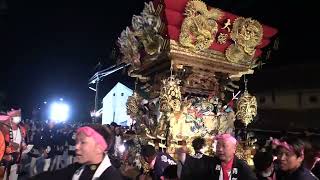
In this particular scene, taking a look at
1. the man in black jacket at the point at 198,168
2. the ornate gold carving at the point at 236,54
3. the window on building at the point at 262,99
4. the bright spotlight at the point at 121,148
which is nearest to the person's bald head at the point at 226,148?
the man in black jacket at the point at 198,168

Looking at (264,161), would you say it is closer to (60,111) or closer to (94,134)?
(94,134)

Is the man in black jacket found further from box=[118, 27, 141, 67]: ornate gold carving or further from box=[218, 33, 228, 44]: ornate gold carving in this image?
box=[118, 27, 141, 67]: ornate gold carving

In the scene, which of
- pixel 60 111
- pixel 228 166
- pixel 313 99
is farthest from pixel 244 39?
pixel 60 111

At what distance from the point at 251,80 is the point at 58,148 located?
21.3 feet

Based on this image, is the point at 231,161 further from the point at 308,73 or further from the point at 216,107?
the point at 308,73

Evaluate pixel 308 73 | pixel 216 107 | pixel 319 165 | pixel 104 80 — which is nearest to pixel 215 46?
pixel 216 107

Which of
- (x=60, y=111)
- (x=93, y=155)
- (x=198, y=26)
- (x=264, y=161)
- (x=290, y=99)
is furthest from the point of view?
(x=60, y=111)

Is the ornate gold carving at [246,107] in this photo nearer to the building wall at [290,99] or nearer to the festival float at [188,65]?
the festival float at [188,65]

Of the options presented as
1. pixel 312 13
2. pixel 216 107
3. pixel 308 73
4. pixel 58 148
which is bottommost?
pixel 58 148

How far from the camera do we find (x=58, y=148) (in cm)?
992

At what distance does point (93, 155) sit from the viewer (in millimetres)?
2396

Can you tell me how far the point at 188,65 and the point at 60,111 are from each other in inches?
753

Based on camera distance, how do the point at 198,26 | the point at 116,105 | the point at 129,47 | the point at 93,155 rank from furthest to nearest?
the point at 116,105, the point at 129,47, the point at 198,26, the point at 93,155

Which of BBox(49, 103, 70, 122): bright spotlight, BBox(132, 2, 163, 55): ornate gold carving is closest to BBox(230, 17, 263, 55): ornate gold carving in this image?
BBox(132, 2, 163, 55): ornate gold carving
